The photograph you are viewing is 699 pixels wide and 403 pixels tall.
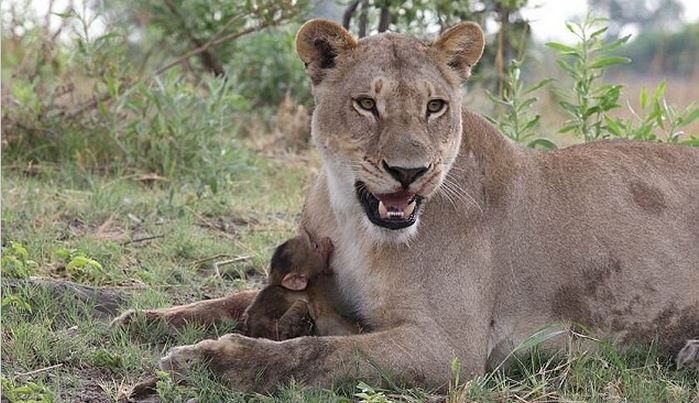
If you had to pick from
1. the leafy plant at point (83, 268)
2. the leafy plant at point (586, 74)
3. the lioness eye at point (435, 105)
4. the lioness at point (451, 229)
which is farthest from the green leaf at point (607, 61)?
the leafy plant at point (83, 268)

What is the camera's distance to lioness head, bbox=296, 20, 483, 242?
353 cm

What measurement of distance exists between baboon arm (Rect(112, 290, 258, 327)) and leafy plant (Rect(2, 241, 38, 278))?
1.78ft

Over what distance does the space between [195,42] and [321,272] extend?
14.8ft

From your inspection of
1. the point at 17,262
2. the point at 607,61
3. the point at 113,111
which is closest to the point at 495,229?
the point at 607,61

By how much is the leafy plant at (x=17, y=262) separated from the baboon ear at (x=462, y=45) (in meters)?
1.72

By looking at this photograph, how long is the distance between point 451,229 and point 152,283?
4.50 ft

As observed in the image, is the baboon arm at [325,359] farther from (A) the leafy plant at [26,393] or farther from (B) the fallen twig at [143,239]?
(B) the fallen twig at [143,239]

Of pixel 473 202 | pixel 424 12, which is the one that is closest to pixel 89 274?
pixel 473 202

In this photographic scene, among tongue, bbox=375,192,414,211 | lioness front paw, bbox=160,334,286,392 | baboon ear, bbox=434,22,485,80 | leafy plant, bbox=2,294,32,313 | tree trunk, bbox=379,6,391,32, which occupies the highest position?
baboon ear, bbox=434,22,485,80

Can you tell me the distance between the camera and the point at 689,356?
388 centimetres

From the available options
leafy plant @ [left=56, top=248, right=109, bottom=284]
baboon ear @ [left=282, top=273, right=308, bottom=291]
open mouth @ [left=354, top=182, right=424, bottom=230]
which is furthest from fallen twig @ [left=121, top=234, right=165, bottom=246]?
open mouth @ [left=354, top=182, right=424, bottom=230]

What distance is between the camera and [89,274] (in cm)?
461

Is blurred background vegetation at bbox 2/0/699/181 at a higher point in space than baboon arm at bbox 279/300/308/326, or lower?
higher

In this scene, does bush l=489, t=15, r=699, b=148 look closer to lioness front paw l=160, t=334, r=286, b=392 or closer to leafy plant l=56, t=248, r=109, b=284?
leafy plant l=56, t=248, r=109, b=284
